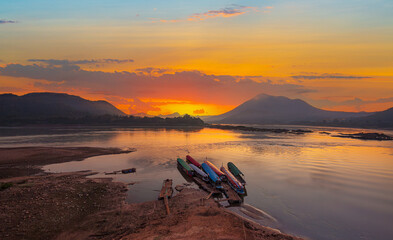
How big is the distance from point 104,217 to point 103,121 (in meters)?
170

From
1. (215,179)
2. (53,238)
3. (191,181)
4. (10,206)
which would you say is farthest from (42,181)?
(215,179)

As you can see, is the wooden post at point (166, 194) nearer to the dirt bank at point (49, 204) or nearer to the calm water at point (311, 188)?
the calm water at point (311, 188)

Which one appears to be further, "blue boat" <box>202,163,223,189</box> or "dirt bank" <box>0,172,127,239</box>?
"blue boat" <box>202,163,223,189</box>

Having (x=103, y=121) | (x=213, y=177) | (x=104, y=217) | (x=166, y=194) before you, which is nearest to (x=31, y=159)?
(x=166, y=194)

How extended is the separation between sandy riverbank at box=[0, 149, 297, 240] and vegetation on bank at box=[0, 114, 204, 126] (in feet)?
507

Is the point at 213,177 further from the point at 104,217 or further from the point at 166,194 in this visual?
the point at 104,217

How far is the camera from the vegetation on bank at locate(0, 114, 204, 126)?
156125 mm

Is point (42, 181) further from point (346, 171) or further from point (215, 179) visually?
point (346, 171)

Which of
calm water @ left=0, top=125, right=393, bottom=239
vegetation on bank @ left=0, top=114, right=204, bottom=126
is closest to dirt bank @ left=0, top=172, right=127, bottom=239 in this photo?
calm water @ left=0, top=125, right=393, bottom=239

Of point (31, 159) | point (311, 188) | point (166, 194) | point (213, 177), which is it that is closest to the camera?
point (166, 194)

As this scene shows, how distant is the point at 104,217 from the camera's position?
14.9 metres

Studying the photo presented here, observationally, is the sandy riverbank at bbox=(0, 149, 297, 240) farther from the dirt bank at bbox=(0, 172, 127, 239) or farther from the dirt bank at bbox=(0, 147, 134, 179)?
the dirt bank at bbox=(0, 147, 134, 179)

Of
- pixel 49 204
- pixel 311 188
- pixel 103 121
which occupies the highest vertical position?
pixel 103 121

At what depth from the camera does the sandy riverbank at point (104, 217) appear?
492 inches
